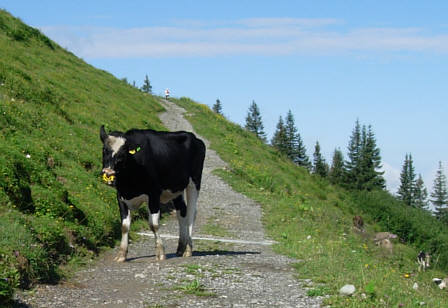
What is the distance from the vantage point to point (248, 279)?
11.4 m

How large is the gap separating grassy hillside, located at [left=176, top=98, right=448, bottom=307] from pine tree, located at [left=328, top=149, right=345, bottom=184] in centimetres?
5027

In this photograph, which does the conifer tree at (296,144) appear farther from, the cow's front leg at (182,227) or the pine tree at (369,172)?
the cow's front leg at (182,227)

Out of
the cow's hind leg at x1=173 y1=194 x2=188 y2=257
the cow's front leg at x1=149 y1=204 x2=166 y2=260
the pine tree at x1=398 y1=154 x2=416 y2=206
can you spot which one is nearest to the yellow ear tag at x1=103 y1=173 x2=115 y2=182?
the cow's front leg at x1=149 y1=204 x2=166 y2=260

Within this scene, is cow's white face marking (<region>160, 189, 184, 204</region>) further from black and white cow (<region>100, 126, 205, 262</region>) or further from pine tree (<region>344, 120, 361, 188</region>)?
pine tree (<region>344, 120, 361, 188</region>)

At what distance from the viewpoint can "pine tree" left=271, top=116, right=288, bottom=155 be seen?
431ft

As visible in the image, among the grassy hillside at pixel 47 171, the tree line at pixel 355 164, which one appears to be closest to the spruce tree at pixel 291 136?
the tree line at pixel 355 164

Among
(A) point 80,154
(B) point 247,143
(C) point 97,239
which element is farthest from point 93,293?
(B) point 247,143

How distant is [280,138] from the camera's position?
440 ft

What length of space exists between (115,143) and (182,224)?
3.12 meters

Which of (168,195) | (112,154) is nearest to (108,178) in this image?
(112,154)

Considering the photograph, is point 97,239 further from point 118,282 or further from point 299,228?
point 299,228

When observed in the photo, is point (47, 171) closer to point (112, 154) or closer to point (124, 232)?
point (124, 232)

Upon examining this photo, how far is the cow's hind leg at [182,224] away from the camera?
570 inches

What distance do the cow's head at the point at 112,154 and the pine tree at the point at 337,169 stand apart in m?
117
